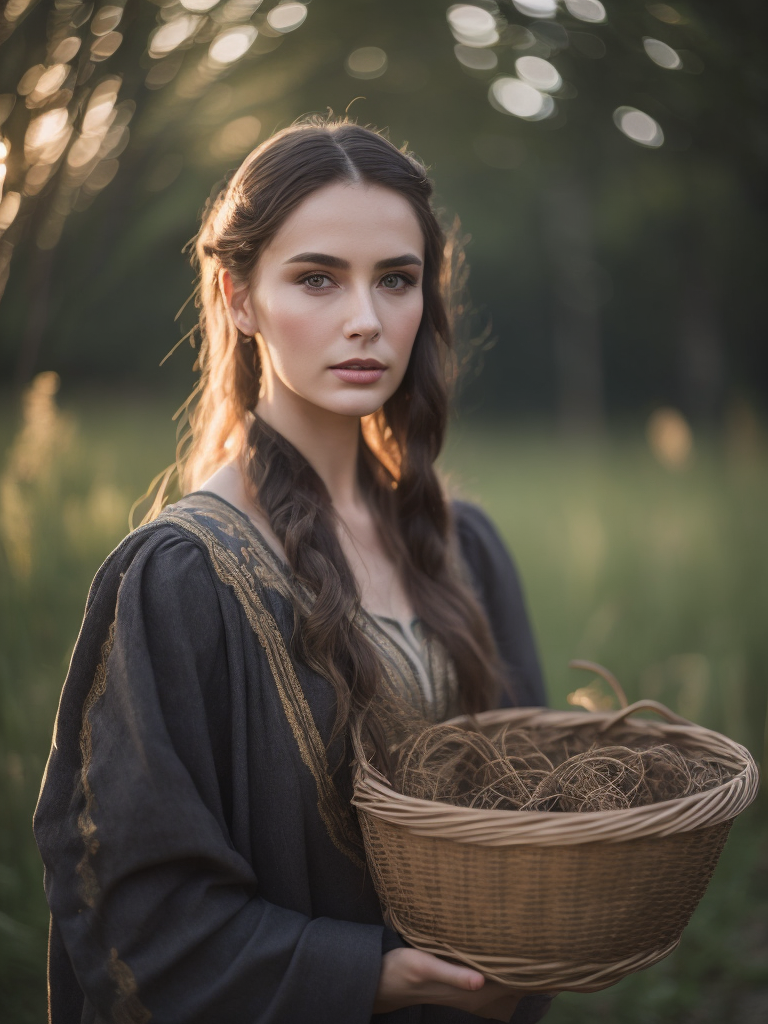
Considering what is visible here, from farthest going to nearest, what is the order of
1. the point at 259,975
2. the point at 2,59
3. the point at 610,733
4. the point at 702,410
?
the point at 702,410
the point at 2,59
the point at 610,733
the point at 259,975

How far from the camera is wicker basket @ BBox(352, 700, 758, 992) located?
1.01m

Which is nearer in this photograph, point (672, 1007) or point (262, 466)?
point (262, 466)

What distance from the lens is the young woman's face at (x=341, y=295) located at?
135 centimetres

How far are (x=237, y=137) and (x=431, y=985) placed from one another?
2412 mm

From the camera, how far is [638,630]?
3.96m

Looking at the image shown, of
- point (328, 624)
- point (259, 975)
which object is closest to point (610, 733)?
point (328, 624)

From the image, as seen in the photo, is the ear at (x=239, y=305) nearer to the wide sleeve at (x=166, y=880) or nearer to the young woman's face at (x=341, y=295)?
the young woman's face at (x=341, y=295)

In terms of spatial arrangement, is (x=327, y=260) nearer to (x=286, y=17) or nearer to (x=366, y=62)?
(x=286, y=17)

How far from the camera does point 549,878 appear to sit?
Result: 40.1 inches

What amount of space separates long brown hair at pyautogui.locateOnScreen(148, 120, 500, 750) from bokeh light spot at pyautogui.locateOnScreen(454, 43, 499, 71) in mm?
1559

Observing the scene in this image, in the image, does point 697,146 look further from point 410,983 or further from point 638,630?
point 410,983

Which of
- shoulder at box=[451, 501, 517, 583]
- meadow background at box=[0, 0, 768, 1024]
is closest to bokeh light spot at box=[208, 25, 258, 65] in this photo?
meadow background at box=[0, 0, 768, 1024]

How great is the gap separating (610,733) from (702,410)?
8.55m

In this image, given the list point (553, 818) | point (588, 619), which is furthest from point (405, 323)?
point (588, 619)
